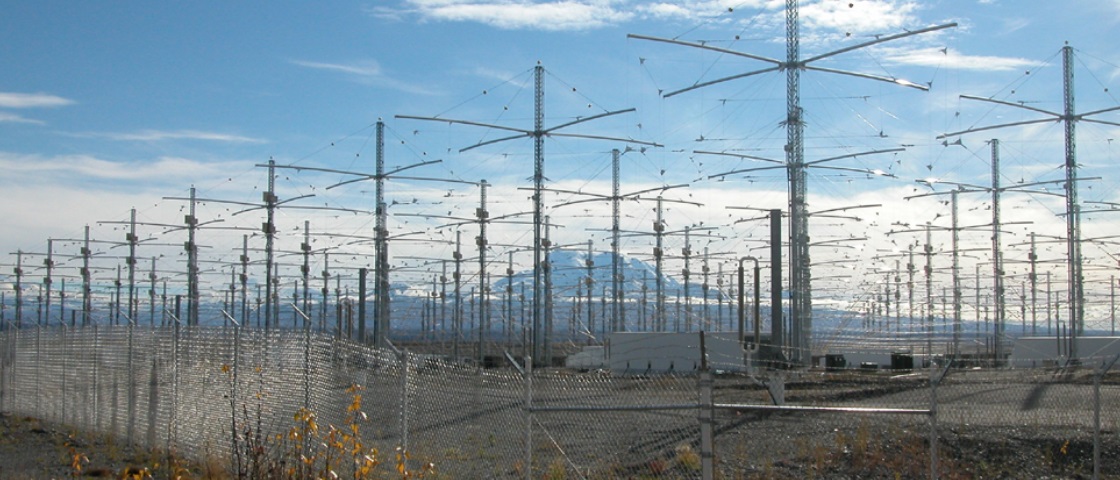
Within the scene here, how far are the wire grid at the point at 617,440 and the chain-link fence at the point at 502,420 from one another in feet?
0.15

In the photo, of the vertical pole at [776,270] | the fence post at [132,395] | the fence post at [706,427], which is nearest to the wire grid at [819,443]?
the fence post at [706,427]

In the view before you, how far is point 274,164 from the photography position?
122ft

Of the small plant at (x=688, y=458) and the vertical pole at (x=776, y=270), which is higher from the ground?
the vertical pole at (x=776, y=270)

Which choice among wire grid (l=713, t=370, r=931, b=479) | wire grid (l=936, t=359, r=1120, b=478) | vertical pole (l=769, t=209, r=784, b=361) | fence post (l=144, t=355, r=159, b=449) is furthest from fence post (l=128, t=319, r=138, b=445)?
vertical pole (l=769, t=209, r=784, b=361)

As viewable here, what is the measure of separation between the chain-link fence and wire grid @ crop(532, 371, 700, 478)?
0.15ft

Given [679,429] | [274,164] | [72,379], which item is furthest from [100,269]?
[679,429]

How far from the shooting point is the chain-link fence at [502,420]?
11.9 meters

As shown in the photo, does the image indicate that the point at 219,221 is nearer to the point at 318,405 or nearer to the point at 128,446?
the point at 128,446

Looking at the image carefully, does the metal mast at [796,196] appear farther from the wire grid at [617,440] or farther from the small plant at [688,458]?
the small plant at [688,458]

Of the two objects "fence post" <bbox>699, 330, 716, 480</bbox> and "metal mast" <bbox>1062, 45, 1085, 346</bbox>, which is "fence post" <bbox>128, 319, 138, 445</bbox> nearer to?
"fence post" <bbox>699, 330, 716, 480</bbox>

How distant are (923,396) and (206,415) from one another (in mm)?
14890

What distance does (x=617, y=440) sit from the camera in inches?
600

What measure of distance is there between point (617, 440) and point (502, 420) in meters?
1.76

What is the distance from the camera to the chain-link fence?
470 inches
